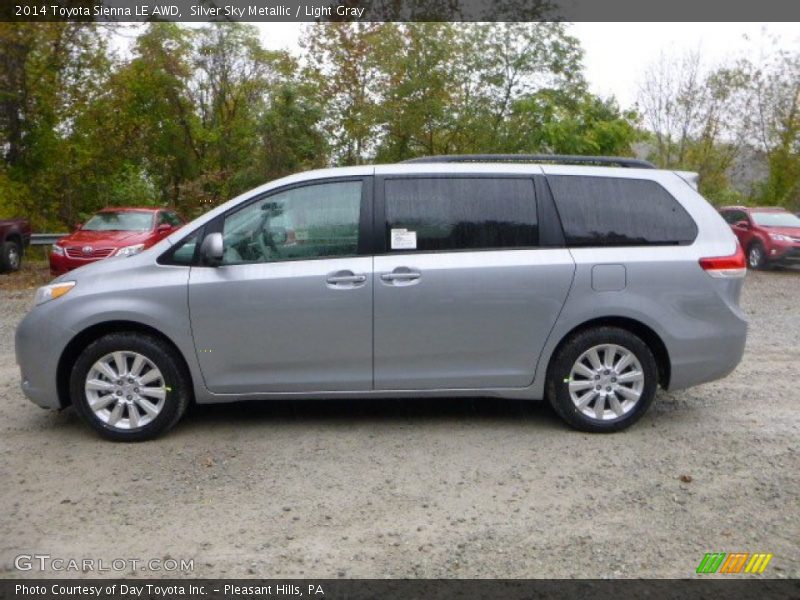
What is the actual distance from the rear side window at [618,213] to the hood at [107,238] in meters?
10.9

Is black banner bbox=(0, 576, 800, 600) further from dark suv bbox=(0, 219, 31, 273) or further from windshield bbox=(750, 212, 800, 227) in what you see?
windshield bbox=(750, 212, 800, 227)

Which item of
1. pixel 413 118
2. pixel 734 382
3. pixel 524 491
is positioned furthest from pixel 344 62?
pixel 524 491

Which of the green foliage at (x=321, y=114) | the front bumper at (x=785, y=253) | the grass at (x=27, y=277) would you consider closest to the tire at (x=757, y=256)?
the front bumper at (x=785, y=253)

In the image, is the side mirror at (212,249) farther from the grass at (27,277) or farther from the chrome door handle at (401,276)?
the grass at (27,277)

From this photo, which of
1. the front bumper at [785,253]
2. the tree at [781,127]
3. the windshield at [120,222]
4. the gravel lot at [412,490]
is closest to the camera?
the gravel lot at [412,490]

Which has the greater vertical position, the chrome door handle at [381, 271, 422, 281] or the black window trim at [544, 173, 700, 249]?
the black window trim at [544, 173, 700, 249]

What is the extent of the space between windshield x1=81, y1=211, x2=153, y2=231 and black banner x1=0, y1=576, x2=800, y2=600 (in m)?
12.9

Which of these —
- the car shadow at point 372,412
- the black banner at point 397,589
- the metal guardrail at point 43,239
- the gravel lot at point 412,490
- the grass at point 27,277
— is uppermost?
the metal guardrail at point 43,239

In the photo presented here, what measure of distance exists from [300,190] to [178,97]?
1110 inches

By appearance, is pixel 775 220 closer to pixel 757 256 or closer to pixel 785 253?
pixel 757 256

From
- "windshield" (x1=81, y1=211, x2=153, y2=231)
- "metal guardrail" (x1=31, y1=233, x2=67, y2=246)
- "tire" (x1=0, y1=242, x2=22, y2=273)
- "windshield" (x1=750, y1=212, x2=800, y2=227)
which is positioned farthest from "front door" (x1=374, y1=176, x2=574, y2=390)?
"metal guardrail" (x1=31, y1=233, x2=67, y2=246)

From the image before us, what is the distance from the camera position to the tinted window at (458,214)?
18.1 ft

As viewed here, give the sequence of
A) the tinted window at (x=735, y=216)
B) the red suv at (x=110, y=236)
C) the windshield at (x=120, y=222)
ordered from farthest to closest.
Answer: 1. the tinted window at (x=735, y=216)
2. the windshield at (x=120, y=222)
3. the red suv at (x=110, y=236)

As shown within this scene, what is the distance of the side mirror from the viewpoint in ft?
17.3
